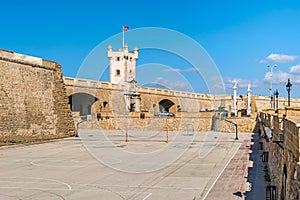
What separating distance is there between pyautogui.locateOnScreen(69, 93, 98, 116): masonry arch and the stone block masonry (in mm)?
11599

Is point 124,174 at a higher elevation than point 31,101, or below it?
below

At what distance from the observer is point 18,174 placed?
1362 centimetres

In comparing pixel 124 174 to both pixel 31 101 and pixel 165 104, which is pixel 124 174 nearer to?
pixel 31 101

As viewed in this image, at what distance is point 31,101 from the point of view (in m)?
27.5

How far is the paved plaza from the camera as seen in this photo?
10.5m

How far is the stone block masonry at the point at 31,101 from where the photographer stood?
24625mm

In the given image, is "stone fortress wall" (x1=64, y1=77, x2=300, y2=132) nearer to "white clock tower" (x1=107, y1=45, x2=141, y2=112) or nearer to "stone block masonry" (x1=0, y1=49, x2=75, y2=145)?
"white clock tower" (x1=107, y1=45, x2=141, y2=112)

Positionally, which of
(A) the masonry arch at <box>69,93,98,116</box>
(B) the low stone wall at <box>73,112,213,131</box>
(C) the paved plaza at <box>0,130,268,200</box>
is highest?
(A) the masonry arch at <box>69,93,98,116</box>

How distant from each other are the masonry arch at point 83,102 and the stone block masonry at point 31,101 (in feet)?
38.1

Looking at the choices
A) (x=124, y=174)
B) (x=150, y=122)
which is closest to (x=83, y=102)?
(x=150, y=122)

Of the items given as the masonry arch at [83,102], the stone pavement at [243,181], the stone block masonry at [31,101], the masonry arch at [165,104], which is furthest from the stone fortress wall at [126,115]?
the stone pavement at [243,181]

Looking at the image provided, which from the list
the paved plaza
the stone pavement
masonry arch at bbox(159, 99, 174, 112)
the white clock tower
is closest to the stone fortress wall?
the white clock tower

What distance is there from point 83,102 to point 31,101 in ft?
60.1

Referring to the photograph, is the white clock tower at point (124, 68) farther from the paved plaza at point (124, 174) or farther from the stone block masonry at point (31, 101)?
the paved plaza at point (124, 174)
